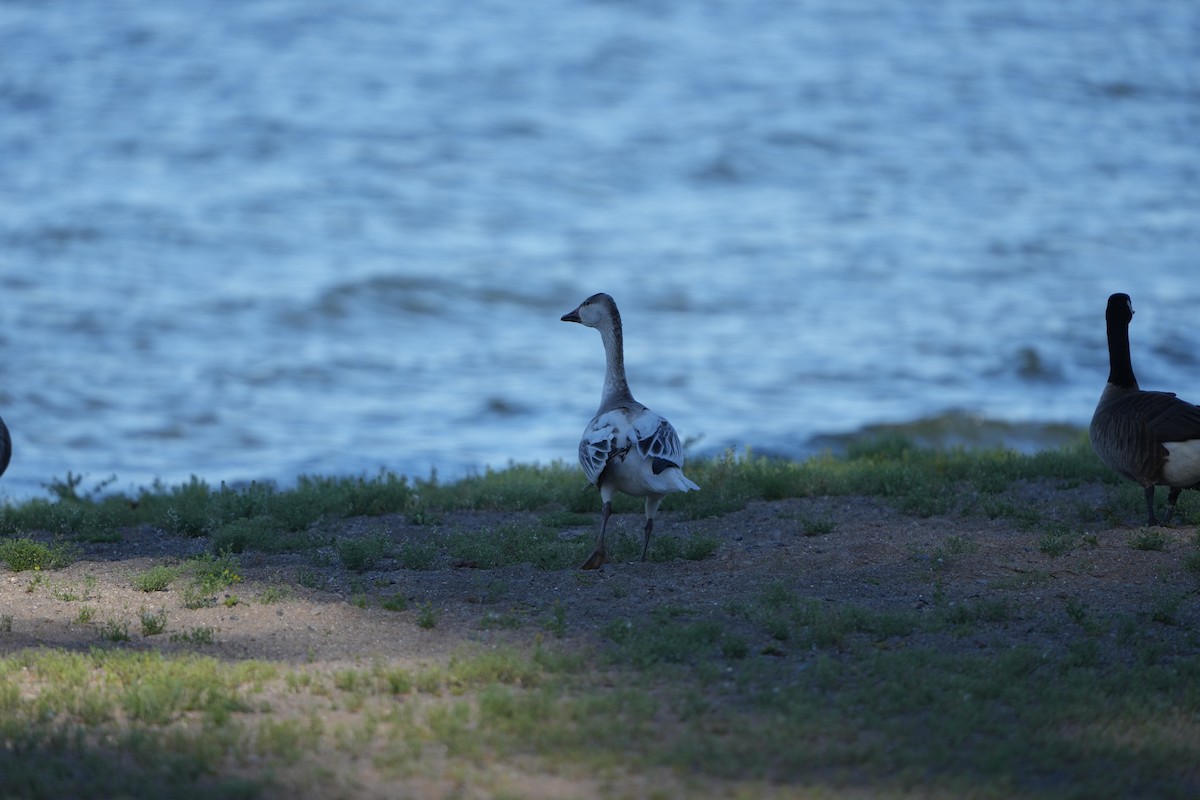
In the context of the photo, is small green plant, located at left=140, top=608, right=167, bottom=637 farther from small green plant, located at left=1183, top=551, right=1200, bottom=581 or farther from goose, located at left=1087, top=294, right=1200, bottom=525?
goose, located at left=1087, top=294, right=1200, bottom=525

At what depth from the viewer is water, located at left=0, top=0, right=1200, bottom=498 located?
18984 millimetres

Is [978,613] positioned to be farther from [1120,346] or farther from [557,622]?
[1120,346]

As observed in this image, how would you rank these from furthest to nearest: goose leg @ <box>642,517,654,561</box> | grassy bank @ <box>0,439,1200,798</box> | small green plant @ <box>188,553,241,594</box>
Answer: goose leg @ <box>642,517,654,561</box>, small green plant @ <box>188,553,241,594</box>, grassy bank @ <box>0,439,1200,798</box>

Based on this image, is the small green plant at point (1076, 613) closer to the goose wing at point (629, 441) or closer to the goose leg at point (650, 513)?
the goose wing at point (629, 441)

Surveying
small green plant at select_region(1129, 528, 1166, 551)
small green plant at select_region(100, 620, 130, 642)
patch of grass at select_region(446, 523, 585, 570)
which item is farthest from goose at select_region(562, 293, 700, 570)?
small green plant at select_region(1129, 528, 1166, 551)

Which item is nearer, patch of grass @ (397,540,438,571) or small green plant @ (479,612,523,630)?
small green plant @ (479,612,523,630)

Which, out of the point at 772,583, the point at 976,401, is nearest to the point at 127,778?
the point at 772,583

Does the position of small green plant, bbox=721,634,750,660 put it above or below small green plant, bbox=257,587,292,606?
below

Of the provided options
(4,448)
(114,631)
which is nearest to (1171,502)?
(114,631)

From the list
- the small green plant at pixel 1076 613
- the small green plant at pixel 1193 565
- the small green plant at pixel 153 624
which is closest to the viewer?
the small green plant at pixel 153 624

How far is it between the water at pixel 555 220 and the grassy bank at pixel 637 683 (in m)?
7.37

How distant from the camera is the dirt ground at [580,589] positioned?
278 inches

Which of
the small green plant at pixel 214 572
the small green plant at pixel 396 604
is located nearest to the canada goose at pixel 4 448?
the small green plant at pixel 214 572

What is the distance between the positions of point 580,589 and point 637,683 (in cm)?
164
